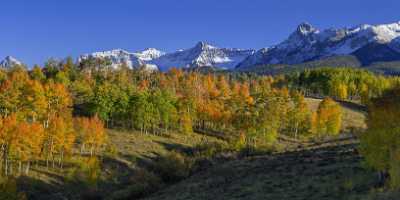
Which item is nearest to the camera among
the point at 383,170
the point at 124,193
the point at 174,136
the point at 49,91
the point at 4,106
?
the point at 383,170

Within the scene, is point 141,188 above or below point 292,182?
below

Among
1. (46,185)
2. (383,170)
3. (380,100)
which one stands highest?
(380,100)

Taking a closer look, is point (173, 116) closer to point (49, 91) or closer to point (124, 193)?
point (49, 91)

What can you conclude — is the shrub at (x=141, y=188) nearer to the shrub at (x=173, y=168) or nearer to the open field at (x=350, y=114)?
the shrub at (x=173, y=168)

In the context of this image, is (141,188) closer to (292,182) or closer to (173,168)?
(173,168)

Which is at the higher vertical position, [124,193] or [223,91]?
[223,91]

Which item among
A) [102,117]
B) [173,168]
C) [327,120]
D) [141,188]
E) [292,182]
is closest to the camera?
[292,182]

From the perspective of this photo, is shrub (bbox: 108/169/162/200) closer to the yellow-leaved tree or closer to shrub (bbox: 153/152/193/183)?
shrub (bbox: 153/152/193/183)

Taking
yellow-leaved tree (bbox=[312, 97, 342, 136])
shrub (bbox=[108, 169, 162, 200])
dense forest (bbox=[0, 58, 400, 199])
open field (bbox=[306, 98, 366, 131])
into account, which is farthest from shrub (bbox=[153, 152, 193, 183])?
open field (bbox=[306, 98, 366, 131])

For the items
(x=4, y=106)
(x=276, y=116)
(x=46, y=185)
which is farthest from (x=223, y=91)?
(x=46, y=185)

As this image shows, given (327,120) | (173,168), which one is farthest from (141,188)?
(327,120)

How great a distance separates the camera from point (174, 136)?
129m

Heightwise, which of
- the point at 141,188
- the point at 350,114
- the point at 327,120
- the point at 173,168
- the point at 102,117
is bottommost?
the point at 141,188

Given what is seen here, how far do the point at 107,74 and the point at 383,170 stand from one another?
492ft
